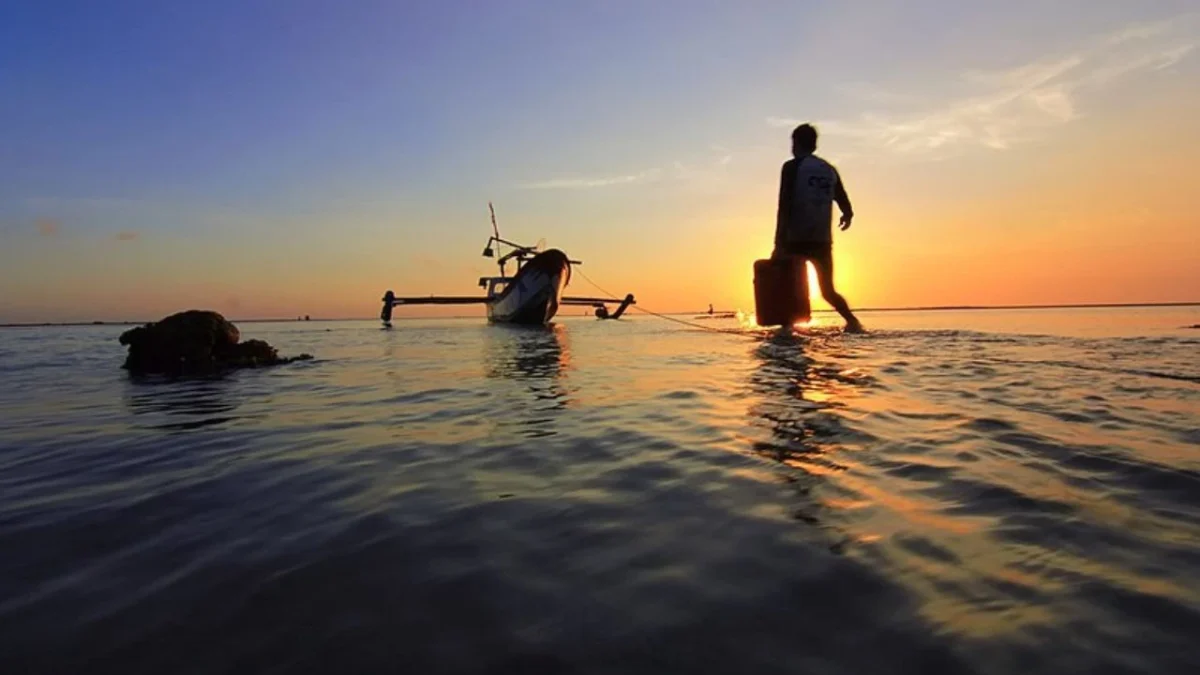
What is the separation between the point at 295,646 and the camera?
1.58 m

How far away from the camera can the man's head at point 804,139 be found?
11.8 meters

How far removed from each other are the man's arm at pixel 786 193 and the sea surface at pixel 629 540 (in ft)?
24.2

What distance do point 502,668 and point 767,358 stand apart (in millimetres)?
7554

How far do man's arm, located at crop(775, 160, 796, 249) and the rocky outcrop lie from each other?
405 inches

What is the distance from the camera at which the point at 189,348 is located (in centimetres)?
1114

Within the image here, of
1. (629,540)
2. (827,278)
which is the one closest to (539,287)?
(827,278)

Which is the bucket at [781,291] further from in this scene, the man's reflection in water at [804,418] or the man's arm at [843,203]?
the man's reflection in water at [804,418]

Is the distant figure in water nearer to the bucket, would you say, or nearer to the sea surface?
the bucket

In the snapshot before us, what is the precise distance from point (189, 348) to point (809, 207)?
11657 millimetres

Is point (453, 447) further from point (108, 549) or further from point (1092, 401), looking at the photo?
point (1092, 401)

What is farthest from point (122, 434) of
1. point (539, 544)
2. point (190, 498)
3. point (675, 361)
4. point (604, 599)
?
point (675, 361)

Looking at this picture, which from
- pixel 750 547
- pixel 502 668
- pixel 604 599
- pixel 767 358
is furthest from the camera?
pixel 767 358

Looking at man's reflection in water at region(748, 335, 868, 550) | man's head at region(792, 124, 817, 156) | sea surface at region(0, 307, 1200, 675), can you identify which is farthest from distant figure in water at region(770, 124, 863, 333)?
sea surface at region(0, 307, 1200, 675)

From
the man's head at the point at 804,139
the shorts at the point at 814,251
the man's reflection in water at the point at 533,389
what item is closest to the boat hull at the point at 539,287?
the man's reflection in water at the point at 533,389
